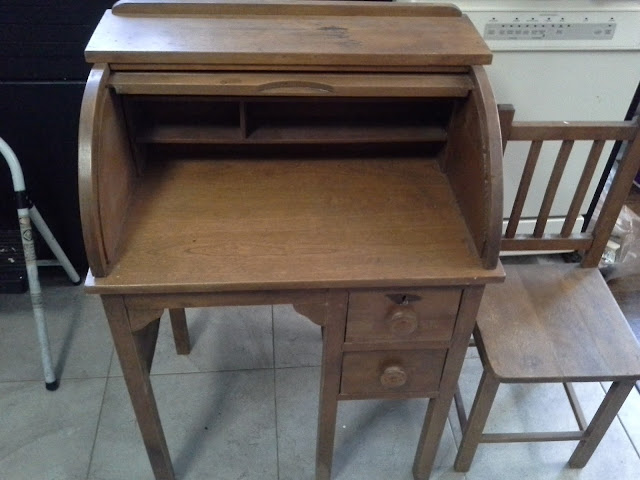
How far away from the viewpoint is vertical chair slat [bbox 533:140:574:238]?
1.30 m

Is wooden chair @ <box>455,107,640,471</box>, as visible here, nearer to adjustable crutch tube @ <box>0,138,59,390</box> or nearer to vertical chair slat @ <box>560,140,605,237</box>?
vertical chair slat @ <box>560,140,605,237</box>

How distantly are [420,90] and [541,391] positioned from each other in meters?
1.07

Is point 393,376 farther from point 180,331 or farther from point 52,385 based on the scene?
point 52,385

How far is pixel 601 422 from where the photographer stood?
1408mm

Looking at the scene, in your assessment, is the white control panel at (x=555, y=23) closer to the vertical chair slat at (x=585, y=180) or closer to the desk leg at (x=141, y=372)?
the vertical chair slat at (x=585, y=180)

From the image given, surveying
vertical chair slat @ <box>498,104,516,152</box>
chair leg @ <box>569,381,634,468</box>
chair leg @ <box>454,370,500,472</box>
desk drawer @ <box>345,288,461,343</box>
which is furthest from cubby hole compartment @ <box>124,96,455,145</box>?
chair leg @ <box>569,381,634,468</box>

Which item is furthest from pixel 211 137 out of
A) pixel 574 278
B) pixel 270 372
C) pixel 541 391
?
pixel 541 391

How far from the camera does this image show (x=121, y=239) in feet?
3.48

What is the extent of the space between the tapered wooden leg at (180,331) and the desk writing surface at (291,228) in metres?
0.58

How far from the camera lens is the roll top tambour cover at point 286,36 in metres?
1.02

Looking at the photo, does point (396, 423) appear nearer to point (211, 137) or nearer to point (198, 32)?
point (211, 137)

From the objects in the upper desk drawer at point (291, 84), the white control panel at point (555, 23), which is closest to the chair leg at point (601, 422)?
the upper desk drawer at point (291, 84)

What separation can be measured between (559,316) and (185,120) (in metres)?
0.94

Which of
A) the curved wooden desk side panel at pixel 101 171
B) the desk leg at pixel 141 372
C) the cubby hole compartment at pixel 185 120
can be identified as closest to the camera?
the curved wooden desk side panel at pixel 101 171
